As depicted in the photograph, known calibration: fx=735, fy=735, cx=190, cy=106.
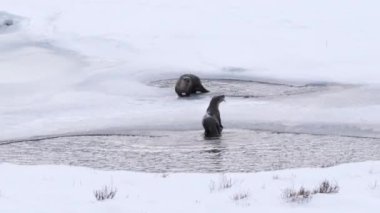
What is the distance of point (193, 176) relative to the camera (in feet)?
28.1

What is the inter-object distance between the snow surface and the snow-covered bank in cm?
500

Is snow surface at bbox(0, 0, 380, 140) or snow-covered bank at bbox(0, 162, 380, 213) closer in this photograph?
snow-covered bank at bbox(0, 162, 380, 213)

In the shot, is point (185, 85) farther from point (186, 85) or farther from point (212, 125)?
point (212, 125)

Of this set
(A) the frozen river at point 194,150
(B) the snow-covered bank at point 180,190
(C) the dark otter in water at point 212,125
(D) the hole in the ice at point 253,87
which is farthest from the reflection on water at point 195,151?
(D) the hole in the ice at point 253,87

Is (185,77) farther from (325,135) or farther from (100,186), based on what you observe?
(100,186)

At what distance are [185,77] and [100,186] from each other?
9.02 m

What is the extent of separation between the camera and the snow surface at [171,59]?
48.1 ft

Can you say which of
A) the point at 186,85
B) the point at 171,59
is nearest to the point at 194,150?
the point at 186,85

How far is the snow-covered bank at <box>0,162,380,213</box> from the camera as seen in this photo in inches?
260

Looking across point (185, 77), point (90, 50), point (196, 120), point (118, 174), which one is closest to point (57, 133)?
point (196, 120)

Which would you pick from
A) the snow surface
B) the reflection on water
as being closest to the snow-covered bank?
→ the reflection on water

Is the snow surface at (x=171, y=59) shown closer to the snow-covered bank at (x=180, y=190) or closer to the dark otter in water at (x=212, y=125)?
the dark otter in water at (x=212, y=125)

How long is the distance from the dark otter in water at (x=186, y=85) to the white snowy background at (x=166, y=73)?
0.25 m

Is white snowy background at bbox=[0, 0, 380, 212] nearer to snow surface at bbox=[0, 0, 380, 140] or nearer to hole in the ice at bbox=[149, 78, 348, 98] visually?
snow surface at bbox=[0, 0, 380, 140]
